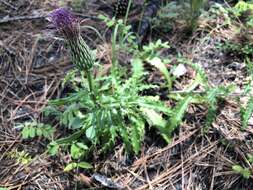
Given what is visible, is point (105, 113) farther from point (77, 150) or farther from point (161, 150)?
point (161, 150)

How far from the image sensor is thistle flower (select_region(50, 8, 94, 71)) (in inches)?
63.8

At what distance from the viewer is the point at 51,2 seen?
2637 mm

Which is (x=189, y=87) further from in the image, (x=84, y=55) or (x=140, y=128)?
(x=84, y=55)

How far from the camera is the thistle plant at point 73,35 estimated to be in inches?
63.8

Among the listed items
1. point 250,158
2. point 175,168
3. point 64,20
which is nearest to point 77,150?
point 175,168

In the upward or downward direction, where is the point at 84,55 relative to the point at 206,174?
upward

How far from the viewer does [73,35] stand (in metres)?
1.69

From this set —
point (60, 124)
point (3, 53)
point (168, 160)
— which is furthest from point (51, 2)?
point (168, 160)

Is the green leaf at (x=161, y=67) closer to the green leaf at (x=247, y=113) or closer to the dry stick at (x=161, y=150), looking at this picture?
the dry stick at (x=161, y=150)

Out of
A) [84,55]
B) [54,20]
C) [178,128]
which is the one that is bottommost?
[178,128]

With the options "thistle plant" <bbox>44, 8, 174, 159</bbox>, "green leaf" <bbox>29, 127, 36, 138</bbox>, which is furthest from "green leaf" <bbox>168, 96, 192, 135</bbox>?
"green leaf" <bbox>29, 127, 36, 138</bbox>

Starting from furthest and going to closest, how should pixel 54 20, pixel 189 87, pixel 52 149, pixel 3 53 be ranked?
pixel 3 53, pixel 189 87, pixel 52 149, pixel 54 20

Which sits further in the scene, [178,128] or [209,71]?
[209,71]

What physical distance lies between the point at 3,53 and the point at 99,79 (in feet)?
2.26
